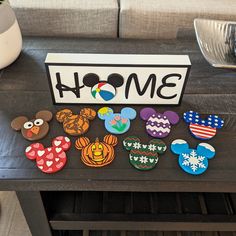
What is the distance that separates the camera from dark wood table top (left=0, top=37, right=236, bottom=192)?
582 millimetres

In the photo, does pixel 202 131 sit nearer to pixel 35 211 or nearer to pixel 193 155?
pixel 193 155

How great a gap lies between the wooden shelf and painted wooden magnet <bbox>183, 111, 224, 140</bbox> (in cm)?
26

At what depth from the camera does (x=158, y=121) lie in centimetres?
67

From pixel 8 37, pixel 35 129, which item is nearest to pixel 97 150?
pixel 35 129

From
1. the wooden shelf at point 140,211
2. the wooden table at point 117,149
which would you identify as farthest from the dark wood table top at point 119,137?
the wooden shelf at point 140,211

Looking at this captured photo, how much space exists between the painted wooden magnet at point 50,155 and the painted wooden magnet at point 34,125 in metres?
0.03

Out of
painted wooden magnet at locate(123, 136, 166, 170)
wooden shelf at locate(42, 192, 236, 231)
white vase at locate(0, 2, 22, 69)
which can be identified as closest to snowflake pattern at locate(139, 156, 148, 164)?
painted wooden magnet at locate(123, 136, 166, 170)

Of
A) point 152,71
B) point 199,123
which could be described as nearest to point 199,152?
point 199,123

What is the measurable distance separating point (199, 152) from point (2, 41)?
1.92ft

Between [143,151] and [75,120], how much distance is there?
180 mm

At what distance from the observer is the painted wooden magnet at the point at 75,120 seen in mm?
650

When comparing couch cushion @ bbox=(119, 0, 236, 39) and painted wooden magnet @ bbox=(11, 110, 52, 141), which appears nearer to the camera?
painted wooden magnet @ bbox=(11, 110, 52, 141)

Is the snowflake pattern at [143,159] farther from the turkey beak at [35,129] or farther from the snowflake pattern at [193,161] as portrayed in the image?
the turkey beak at [35,129]

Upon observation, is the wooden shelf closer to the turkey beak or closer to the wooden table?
the wooden table
